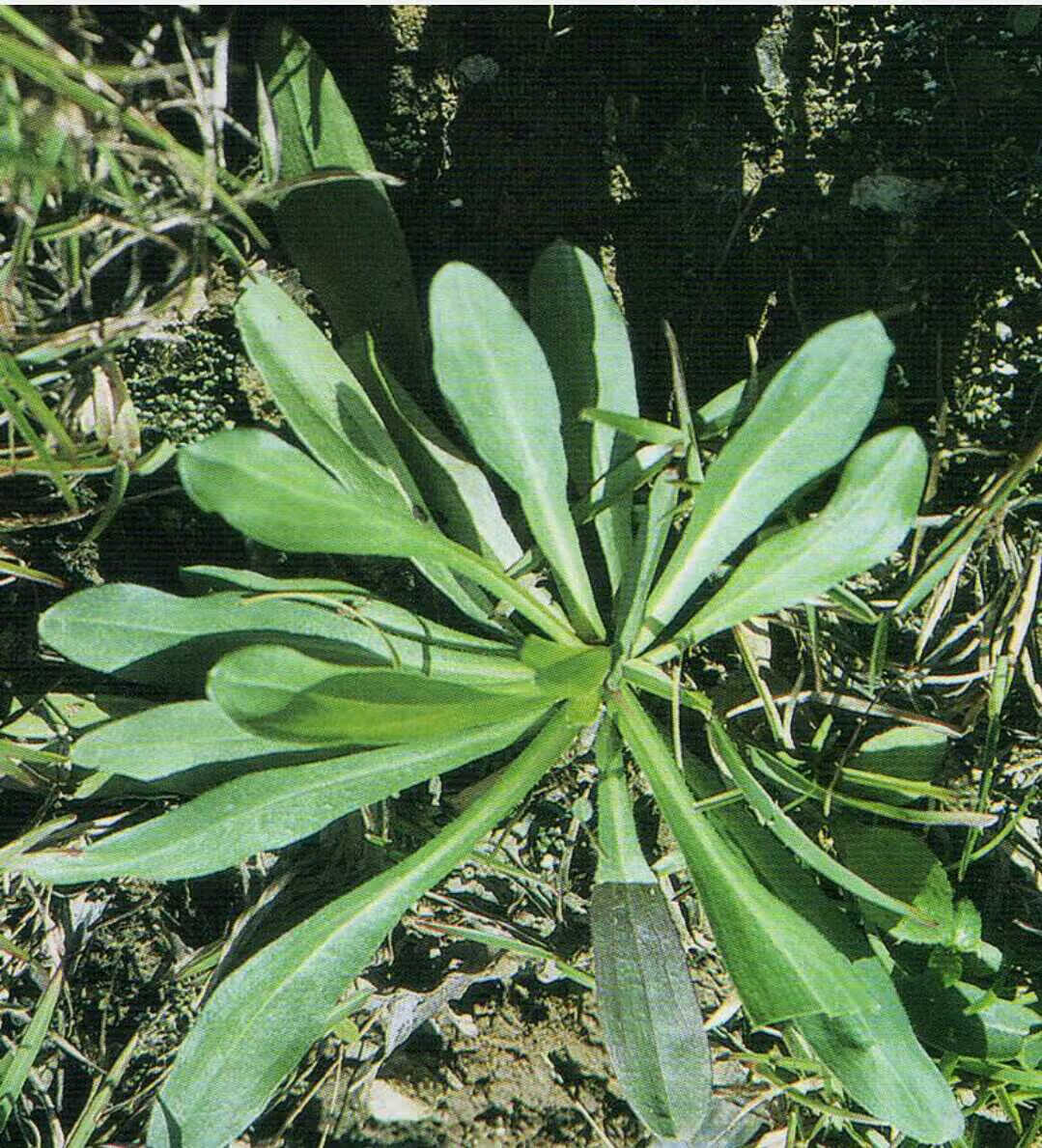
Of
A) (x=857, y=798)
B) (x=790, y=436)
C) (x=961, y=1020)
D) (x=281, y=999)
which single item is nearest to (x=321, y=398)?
(x=790, y=436)

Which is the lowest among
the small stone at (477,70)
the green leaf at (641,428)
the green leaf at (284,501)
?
the green leaf at (284,501)

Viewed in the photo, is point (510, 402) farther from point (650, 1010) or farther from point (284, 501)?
point (650, 1010)

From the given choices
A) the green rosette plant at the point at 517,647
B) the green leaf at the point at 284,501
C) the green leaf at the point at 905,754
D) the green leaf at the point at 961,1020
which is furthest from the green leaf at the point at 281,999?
the green leaf at the point at 961,1020

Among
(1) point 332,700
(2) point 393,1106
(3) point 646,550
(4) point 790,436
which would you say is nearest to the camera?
(1) point 332,700

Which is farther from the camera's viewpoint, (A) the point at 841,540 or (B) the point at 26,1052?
(B) the point at 26,1052

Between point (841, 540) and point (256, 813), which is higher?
point (841, 540)

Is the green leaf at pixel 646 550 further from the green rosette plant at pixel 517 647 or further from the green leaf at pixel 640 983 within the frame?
the green leaf at pixel 640 983

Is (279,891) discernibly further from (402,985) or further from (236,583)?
(236,583)
